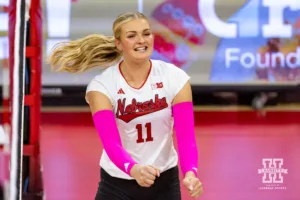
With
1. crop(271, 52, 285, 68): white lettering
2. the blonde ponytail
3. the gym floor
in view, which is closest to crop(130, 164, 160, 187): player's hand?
the blonde ponytail

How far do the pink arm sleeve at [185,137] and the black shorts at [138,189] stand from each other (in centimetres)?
23

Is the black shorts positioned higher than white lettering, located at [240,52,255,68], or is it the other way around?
white lettering, located at [240,52,255,68]

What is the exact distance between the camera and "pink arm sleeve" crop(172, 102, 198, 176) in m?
2.72

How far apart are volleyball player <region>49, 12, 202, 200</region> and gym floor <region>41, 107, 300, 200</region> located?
171 centimetres

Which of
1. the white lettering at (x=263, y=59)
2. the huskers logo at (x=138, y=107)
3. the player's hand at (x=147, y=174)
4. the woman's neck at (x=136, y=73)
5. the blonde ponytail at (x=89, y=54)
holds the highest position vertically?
the blonde ponytail at (x=89, y=54)

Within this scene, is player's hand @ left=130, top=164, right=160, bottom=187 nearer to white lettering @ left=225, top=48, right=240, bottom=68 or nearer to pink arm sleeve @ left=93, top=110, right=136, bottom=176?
pink arm sleeve @ left=93, top=110, right=136, bottom=176

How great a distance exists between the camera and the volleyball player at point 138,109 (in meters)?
2.78

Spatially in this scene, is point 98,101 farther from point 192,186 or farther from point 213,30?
point 213,30

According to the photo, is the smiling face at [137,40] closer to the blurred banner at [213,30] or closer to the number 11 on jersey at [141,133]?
the number 11 on jersey at [141,133]

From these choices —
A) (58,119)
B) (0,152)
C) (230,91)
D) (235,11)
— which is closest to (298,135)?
(230,91)

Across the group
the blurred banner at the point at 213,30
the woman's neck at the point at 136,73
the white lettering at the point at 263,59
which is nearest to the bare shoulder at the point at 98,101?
the woman's neck at the point at 136,73

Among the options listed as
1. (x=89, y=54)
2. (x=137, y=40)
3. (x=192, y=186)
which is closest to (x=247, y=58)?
(x=89, y=54)

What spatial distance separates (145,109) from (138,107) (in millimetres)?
32

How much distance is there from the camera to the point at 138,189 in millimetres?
2924
